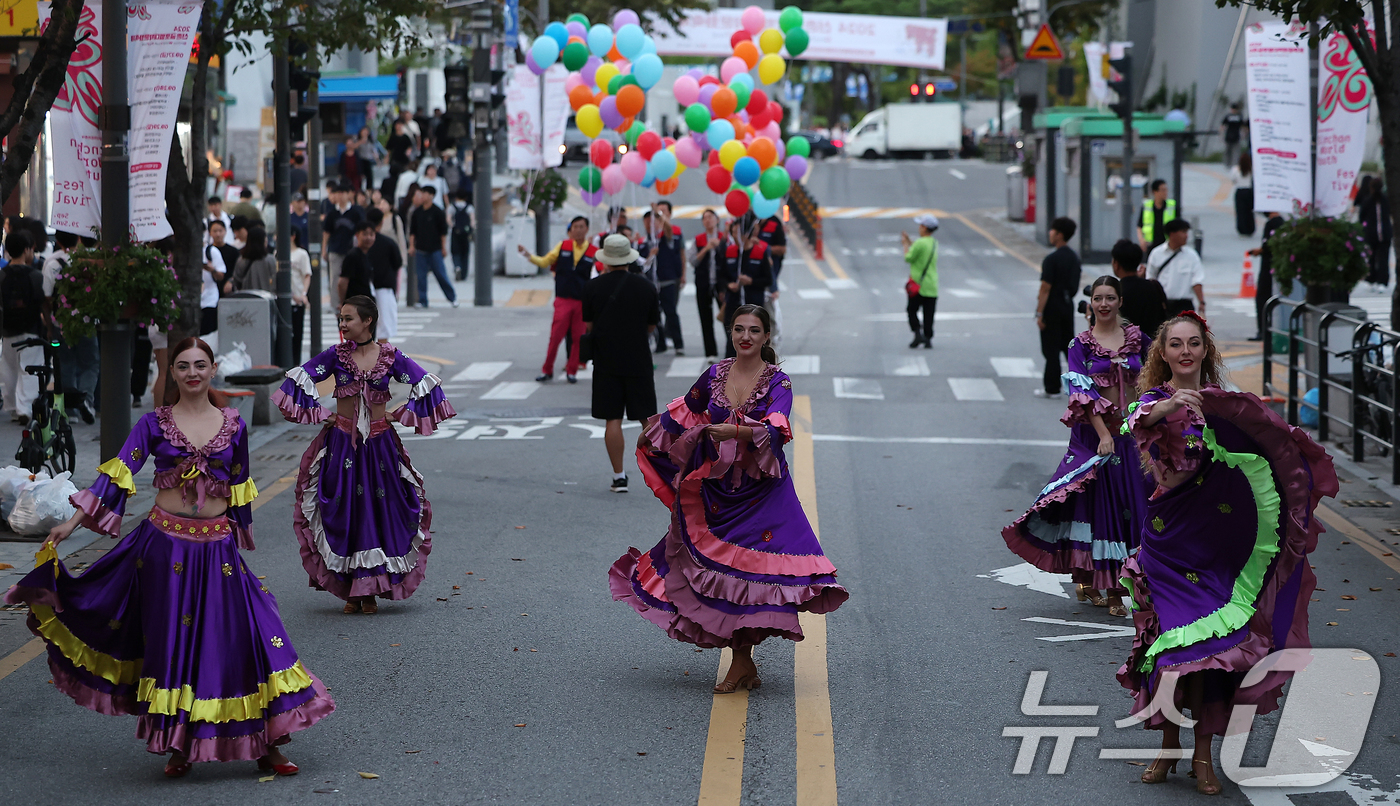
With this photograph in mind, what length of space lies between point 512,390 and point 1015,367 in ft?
21.1

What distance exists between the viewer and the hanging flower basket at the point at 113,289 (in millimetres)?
11766

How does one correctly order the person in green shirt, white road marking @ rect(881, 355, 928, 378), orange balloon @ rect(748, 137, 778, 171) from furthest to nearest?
the person in green shirt, orange balloon @ rect(748, 137, 778, 171), white road marking @ rect(881, 355, 928, 378)

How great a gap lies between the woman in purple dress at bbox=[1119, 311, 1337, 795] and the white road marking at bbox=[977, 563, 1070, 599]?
3330 mm

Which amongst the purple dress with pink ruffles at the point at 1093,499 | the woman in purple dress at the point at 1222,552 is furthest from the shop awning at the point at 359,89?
the woman in purple dress at the point at 1222,552

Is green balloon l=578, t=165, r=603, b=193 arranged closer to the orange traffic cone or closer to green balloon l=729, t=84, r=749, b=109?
green balloon l=729, t=84, r=749, b=109

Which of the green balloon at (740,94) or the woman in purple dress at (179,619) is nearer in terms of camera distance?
the woman in purple dress at (179,619)

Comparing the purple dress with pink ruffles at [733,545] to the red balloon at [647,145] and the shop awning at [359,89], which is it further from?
the shop awning at [359,89]

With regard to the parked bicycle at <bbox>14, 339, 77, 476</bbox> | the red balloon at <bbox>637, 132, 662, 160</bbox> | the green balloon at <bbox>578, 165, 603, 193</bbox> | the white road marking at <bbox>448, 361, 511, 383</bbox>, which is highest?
the red balloon at <bbox>637, 132, 662, 160</bbox>

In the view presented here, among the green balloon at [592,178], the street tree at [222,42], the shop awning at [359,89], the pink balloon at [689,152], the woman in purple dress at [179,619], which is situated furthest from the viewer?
the shop awning at [359,89]

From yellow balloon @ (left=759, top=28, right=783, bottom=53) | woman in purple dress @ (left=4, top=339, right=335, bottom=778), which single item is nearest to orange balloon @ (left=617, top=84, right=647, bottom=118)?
yellow balloon @ (left=759, top=28, right=783, bottom=53)

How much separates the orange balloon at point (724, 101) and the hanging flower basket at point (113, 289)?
33.8 ft

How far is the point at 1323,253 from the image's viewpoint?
15984mm

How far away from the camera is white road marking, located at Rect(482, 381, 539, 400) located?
A: 17.8 m

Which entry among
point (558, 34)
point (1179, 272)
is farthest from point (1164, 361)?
point (558, 34)
